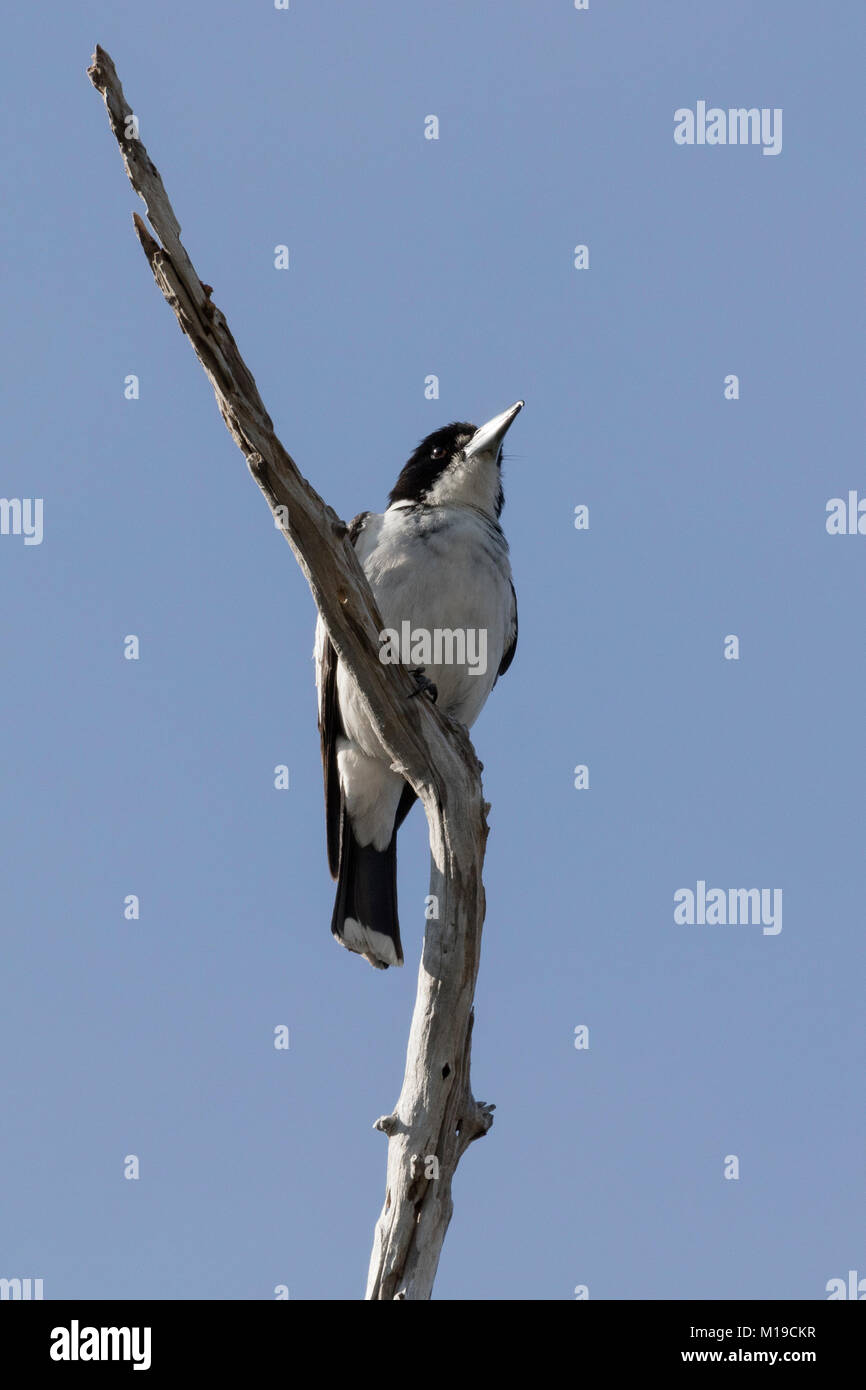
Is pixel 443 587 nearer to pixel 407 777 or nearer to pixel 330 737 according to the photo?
pixel 330 737

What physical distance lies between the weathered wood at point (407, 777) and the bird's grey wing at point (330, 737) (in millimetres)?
1688

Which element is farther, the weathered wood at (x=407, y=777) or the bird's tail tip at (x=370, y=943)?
the bird's tail tip at (x=370, y=943)

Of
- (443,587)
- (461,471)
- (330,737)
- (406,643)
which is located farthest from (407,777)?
(461,471)

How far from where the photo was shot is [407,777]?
7.02m

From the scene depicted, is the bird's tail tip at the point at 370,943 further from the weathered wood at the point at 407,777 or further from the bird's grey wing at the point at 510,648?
the bird's grey wing at the point at 510,648

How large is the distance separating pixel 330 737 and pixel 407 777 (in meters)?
1.73

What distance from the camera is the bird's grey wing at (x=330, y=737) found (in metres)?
8.63

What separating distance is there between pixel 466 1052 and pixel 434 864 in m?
0.85

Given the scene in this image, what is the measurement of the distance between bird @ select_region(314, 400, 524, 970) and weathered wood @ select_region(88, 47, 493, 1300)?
1.27 meters

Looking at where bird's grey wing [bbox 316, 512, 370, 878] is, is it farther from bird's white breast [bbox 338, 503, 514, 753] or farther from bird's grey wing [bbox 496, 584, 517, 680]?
bird's grey wing [bbox 496, 584, 517, 680]

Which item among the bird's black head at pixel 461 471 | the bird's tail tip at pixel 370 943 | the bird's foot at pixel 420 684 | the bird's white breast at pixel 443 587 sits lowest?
the bird's tail tip at pixel 370 943

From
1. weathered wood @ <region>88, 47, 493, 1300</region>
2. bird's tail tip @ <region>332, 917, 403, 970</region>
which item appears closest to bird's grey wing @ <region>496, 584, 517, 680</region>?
bird's tail tip @ <region>332, 917, 403, 970</region>

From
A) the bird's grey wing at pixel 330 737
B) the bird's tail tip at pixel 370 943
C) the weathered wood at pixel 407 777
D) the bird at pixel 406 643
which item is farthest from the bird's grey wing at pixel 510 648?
the weathered wood at pixel 407 777
